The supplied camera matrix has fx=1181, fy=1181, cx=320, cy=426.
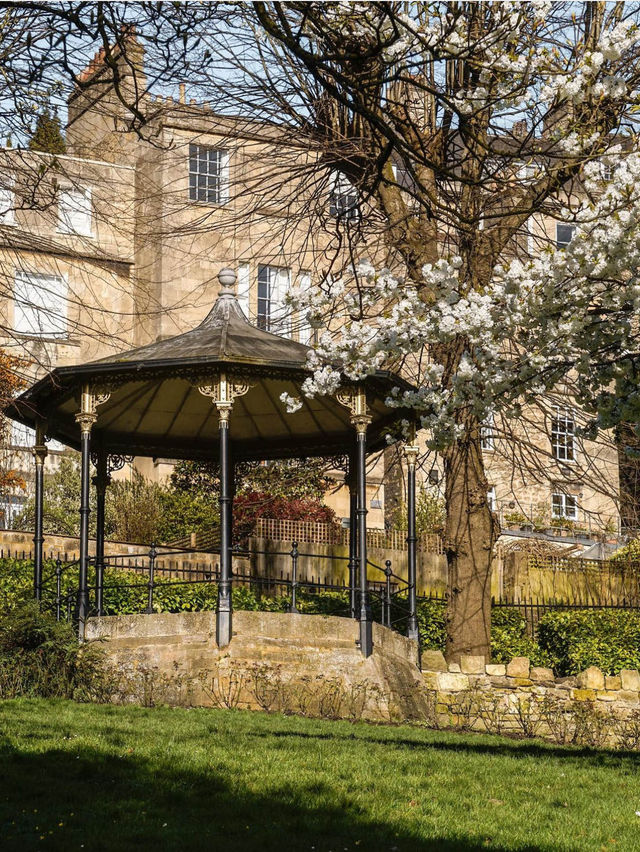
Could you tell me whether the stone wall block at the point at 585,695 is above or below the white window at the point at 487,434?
below

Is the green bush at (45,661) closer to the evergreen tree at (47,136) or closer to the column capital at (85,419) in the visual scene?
the column capital at (85,419)

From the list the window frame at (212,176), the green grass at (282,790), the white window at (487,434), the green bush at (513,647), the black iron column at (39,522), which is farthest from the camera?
the green bush at (513,647)

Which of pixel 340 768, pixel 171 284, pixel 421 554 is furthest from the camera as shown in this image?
pixel 171 284

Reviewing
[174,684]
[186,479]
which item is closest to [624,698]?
[174,684]

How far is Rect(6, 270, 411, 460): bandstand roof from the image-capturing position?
14.5 metres

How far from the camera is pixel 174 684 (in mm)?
13453

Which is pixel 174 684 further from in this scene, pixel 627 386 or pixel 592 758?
pixel 627 386

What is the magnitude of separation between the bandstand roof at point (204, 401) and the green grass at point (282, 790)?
13.8ft

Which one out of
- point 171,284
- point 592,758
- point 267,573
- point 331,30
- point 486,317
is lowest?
point 592,758

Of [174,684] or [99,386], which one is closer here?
[174,684]

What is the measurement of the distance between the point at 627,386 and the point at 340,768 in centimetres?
370

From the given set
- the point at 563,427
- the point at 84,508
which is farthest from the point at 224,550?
the point at 563,427

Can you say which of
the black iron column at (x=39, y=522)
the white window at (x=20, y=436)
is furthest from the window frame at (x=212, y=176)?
the white window at (x=20, y=436)

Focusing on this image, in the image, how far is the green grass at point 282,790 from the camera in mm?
7172
